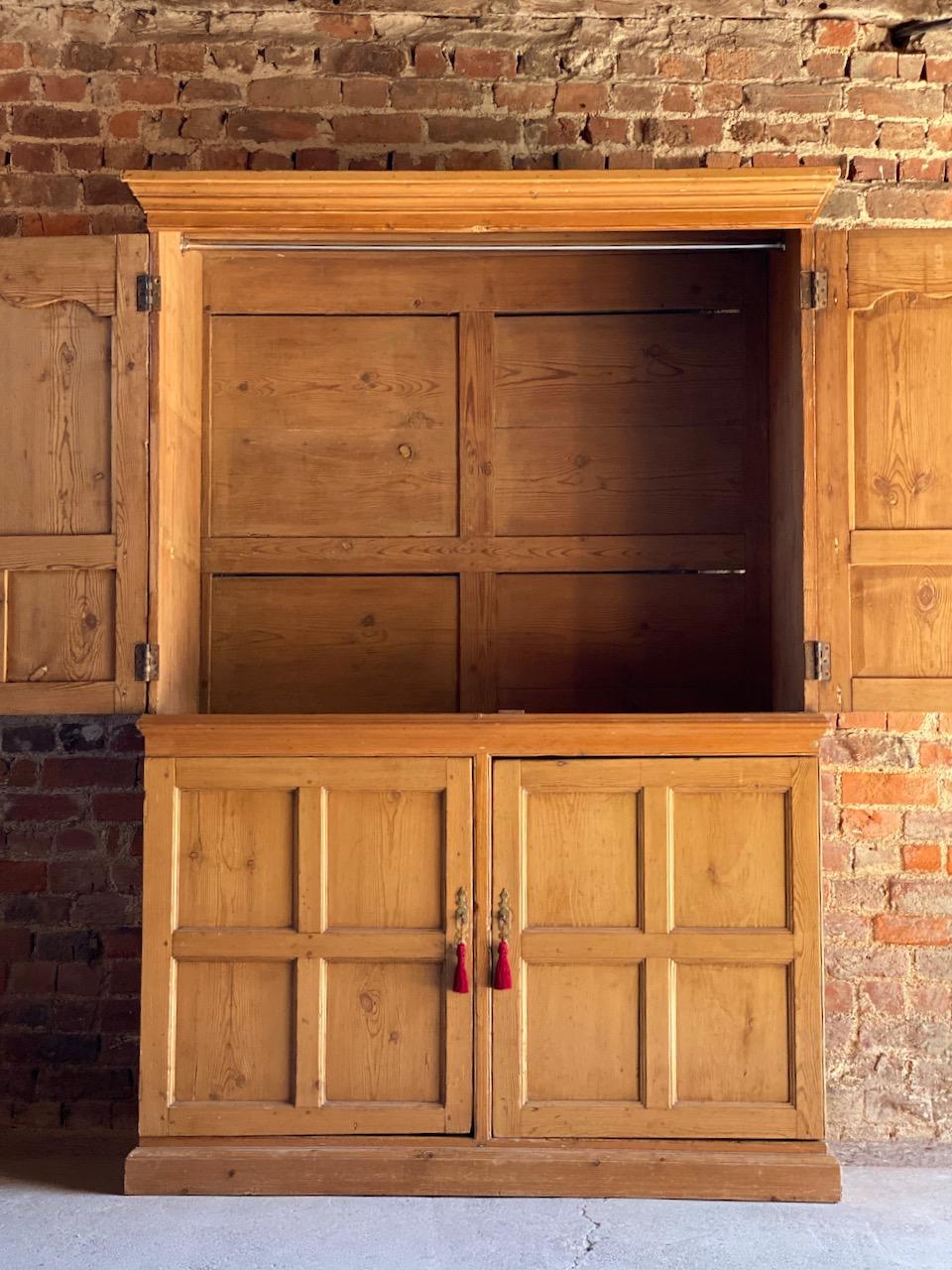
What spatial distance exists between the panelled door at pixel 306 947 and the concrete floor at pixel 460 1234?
187 mm

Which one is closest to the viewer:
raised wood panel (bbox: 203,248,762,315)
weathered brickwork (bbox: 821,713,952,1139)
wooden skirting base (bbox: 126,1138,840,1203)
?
wooden skirting base (bbox: 126,1138,840,1203)

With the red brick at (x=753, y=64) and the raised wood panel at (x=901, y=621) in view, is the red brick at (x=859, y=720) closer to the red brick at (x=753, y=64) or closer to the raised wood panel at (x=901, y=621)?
the raised wood panel at (x=901, y=621)

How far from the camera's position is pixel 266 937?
112 inches

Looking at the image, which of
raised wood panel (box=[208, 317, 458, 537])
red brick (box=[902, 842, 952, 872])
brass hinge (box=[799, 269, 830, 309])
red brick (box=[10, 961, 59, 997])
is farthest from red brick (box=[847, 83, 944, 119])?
red brick (box=[10, 961, 59, 997])

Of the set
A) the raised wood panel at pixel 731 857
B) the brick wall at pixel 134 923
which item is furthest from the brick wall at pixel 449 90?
the raised wood panel at pixel 731 857

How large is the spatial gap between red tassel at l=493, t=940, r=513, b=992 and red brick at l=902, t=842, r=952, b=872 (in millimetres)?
1194

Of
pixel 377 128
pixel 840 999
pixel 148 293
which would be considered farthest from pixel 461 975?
pixel 377 128

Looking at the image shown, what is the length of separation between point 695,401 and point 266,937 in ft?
5.97

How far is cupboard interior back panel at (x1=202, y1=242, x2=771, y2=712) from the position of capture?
3.35 metres

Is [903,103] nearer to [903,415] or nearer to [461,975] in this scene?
[903,415]

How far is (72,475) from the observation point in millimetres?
2902

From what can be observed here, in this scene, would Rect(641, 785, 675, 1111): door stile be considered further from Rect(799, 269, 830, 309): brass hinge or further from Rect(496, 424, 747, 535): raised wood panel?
Rect(799, 269, 830, 309): brass hinge

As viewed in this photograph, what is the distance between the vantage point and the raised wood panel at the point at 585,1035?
2809 millimetres

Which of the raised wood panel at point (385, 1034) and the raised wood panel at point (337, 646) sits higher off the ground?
the raised wood panel at point (337, 646)
